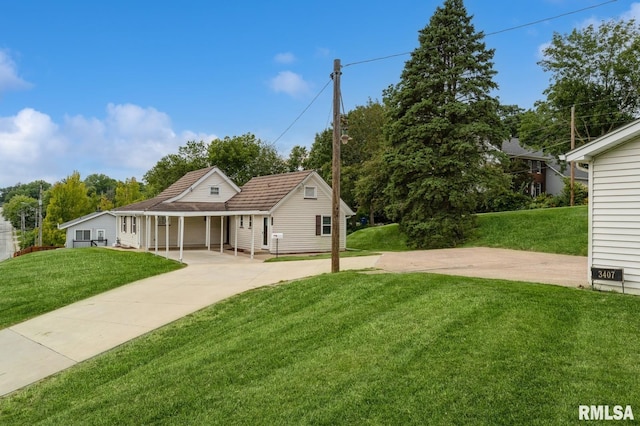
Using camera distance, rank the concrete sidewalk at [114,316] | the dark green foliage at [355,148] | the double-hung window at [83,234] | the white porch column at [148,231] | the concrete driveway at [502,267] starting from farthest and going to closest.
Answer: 1. the double-hung window at [83,234]
2. the dark green foliage at [355,148]
3. the white porch column at [148,231]
4. the concrete driveway at [502,267]
5. the concrete sidewalk at [114,316]

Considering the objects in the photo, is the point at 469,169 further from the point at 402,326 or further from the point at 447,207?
the point at 402,326

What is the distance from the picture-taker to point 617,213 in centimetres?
815

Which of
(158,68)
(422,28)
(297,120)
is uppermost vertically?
(422,28)

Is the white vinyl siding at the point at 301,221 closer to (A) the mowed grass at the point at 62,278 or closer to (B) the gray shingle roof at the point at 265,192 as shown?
(B) the gray shingle roof at the point at 265,192

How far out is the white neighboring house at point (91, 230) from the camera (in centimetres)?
3684

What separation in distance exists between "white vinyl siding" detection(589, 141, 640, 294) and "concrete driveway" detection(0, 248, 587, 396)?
1.01m

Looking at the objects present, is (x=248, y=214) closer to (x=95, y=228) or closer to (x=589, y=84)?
(x=95, y=228)

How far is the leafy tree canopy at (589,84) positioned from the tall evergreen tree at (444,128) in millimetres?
15153

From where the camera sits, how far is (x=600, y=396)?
388 cm

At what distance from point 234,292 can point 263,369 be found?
5.61 meters

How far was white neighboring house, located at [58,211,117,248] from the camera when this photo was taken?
1451 inches

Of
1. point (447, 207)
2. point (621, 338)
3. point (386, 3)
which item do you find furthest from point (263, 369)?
point (447, 207)

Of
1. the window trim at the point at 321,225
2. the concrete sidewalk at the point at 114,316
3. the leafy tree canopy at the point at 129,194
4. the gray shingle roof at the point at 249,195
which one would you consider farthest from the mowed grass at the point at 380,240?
the leafy tree canopy at the point at 129,194

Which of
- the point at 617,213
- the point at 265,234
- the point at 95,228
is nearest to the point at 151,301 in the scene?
the point at 617,213
